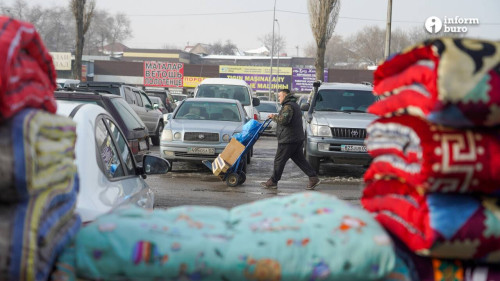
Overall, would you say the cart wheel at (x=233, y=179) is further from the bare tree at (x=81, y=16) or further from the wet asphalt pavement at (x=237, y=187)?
the bare tree at (x=81, y=16)

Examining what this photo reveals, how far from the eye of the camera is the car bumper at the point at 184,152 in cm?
1306

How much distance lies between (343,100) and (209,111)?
320cm

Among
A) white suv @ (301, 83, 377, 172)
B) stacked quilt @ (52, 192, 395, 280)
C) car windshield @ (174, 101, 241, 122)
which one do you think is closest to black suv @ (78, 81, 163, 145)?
car windshield @ (174, 101, 241, 122)

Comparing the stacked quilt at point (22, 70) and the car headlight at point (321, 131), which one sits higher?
the stacked quilt at point (22, 70)

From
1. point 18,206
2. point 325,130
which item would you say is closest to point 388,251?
point 18,206

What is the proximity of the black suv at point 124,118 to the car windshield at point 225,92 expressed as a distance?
9.48m

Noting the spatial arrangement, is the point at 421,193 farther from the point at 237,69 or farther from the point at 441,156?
the point at 237,69

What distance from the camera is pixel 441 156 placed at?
191 cm

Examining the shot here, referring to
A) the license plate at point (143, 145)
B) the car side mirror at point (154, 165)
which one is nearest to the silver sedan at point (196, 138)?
the license plate at point (143, 145)

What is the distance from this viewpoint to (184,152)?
1315cm

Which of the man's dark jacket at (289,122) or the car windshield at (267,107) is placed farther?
the car windshield at (267,107)

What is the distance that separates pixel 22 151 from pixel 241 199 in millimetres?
8519

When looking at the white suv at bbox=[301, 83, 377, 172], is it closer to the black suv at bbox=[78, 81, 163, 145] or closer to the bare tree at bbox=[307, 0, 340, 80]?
the black suv at bbox=[78, 81, 163, 145]

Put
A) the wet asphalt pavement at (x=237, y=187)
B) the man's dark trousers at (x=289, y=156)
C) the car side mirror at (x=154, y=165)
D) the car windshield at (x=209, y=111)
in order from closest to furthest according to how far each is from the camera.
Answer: the car side mirror at (x=154, y=165), the wet asphalt pavement at (x=237, y=187), the man's dark trousers at (x=289, y=156), the car windshield at (x=209, y=111)
